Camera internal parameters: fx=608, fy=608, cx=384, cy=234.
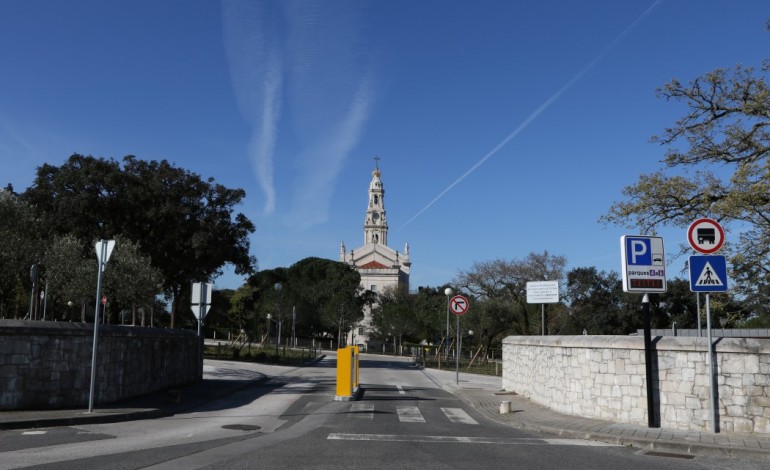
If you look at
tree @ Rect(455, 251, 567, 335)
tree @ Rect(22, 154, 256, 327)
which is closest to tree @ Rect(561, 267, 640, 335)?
tree @ Rect(455, 251, 567, 335)

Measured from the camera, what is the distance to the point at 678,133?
1783 centimetres

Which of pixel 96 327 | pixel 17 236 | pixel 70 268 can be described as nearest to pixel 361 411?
pixel 96 327

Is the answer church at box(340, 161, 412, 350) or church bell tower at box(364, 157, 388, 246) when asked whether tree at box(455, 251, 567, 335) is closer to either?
church at box(340, 161, 412, 350)

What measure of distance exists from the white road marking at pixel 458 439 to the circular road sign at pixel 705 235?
3.98 meters

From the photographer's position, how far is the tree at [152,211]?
29.6 m

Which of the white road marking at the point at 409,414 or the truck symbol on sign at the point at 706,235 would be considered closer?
the truck symbol on sign at the point at 706,235

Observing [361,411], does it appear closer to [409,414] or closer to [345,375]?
[409,414]

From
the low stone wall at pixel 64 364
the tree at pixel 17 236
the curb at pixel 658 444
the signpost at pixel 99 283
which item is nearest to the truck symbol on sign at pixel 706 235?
the curb at pixel 658 444

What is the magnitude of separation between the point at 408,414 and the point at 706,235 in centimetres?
720

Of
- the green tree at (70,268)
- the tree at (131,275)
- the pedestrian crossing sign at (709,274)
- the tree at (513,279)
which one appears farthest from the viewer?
the tree at (513,279)

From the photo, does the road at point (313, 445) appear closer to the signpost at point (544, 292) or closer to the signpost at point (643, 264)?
the signpost at point (643, 264)

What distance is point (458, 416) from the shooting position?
13.8 m

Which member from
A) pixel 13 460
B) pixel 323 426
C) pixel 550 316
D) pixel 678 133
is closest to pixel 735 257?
pixel 678 133

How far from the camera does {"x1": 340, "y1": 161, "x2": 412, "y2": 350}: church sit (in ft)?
366
